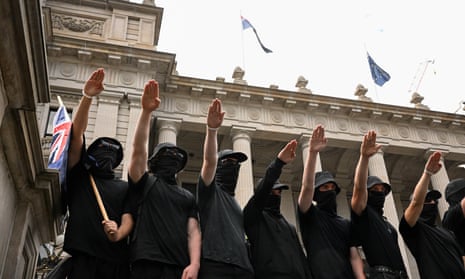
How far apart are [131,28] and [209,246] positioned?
17.3 metres

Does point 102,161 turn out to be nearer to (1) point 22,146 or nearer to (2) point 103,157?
(2) point 103,157

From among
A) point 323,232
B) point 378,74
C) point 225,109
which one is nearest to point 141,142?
point 323,232

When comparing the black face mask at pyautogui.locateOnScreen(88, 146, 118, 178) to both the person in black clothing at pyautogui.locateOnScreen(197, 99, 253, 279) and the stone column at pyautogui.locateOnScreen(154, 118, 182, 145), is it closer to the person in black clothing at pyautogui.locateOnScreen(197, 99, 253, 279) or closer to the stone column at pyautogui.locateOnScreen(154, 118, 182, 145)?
the person in black clothing at pyautogui.locateOnScreen(197, 99, 253, 279)

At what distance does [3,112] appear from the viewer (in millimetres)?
2746

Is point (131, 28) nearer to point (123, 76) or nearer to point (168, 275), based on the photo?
point (123, 76)

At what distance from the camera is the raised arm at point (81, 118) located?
11.5ft

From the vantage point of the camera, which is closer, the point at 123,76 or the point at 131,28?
the point at 123,76

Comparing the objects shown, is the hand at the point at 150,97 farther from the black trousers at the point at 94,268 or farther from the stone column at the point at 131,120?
the stone column at the point at 131,120

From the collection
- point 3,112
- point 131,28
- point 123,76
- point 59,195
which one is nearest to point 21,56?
point 3,112

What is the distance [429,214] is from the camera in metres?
5.04

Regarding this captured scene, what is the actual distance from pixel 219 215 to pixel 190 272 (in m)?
0.71

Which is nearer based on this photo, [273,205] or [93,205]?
[93,205]

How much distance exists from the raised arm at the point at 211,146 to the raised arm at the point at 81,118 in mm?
1029

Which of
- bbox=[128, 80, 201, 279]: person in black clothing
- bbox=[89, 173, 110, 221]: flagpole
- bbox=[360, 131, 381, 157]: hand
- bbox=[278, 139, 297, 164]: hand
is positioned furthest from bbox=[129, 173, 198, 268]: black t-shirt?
bbox=[360, 131, 381, 157]: hand
